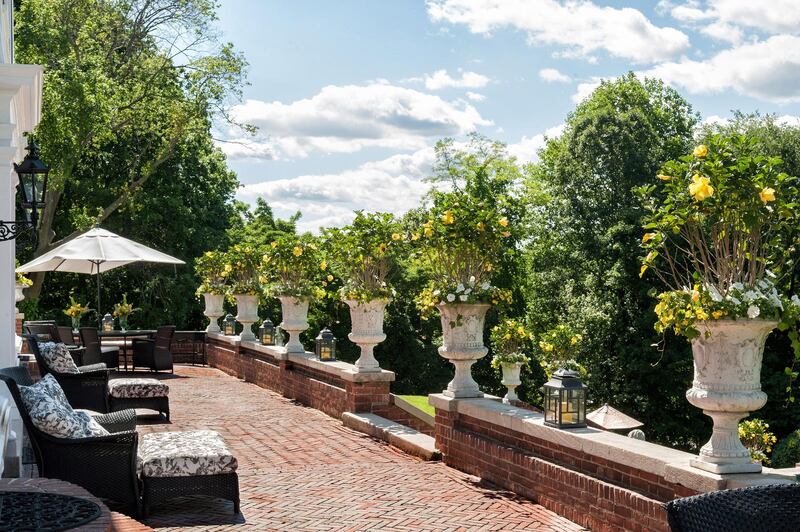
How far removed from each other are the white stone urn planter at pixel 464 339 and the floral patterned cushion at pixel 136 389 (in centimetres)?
392

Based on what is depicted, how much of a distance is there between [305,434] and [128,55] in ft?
68.0

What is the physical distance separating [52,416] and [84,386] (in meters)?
3.93

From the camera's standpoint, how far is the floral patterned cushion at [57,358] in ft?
31.7

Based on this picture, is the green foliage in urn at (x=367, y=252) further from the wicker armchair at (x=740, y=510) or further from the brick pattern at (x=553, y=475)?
the wicker armchair at (x=740, y=510)

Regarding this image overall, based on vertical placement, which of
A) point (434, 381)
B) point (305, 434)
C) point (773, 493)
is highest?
point (773, 493)

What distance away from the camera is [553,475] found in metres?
6.68

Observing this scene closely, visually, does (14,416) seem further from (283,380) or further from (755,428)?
(755,428)

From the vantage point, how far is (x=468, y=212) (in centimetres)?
865

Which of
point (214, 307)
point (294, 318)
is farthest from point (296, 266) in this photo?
point (214, 307)

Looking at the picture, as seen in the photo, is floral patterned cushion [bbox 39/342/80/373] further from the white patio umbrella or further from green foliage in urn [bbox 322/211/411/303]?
the white patio umbrella

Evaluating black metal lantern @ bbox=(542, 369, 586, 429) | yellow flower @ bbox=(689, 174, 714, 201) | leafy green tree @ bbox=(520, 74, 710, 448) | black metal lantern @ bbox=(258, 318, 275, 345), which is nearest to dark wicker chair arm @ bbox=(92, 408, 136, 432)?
black metal lantern @ bbox=(542, 369, 586, 429)

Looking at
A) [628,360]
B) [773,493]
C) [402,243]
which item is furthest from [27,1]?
[773,493]

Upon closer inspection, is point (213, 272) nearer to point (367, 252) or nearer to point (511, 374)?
point (511, 374)

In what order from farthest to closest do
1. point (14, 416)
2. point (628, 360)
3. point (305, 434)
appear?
1. point (628, 360)
2. point (305, 434)
3. point (14, 416)
